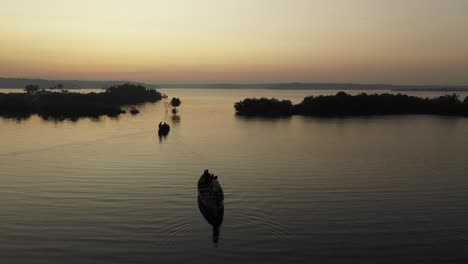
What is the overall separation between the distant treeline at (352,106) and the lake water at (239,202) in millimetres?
80491

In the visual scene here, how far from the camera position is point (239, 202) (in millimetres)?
38844

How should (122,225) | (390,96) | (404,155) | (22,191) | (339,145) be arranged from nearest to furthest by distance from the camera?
(122,225)
(22,191)
(404,155)
(339,145)
(390,96)

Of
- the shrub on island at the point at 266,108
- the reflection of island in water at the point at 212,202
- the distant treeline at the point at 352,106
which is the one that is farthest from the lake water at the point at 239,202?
the distant treeline at the point at 352,106

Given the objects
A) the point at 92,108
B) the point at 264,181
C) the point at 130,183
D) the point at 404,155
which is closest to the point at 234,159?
the point at 264,181

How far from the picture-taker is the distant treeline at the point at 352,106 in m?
162

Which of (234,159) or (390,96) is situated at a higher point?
(390,96)

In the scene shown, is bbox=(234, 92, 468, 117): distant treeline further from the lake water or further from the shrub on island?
the lake water

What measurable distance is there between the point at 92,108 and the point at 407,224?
461 ft

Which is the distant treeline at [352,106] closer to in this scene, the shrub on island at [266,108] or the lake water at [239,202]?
the shrub on island at [266,108]

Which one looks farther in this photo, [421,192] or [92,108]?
[92,108]

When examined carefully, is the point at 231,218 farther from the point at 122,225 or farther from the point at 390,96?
the point at 390,96

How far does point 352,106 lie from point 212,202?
464 ft

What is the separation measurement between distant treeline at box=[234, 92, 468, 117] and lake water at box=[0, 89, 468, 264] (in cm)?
8049

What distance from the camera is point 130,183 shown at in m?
46.9
